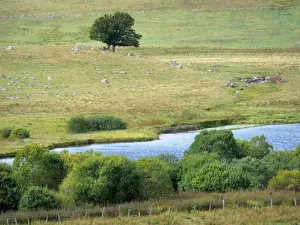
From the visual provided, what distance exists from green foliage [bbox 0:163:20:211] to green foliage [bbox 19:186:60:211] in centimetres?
155

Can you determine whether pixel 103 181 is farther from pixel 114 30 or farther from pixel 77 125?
pixel 114 30

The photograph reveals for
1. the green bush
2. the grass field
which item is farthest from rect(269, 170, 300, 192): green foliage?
the green bush

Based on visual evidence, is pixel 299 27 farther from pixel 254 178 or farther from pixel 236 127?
pixel 254 178

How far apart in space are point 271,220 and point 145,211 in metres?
7.97

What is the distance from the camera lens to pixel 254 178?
56.1m

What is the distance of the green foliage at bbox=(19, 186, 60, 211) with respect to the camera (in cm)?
4816

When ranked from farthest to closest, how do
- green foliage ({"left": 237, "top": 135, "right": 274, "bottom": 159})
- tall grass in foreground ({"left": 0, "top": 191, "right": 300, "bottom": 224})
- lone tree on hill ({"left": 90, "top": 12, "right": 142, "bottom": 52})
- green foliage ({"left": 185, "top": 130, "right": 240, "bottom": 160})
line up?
lone tree on hill ({"left": 90, "top": 12, "right": 142, "bottom": 52})
green foliage ({"left": 237, "top": 135, "right": 274, "bottom": 159})
green foliage ({"left": 185, "top": 130, "right": 240, "bottom": 160})
tall grass in foreground ({"left": 0, "top": 191, "right": 300, "bottom": 224})

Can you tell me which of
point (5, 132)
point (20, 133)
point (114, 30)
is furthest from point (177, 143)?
point (114, 30)

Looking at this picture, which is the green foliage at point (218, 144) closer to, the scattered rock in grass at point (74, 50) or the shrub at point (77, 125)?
the shrub at point (77, 125)

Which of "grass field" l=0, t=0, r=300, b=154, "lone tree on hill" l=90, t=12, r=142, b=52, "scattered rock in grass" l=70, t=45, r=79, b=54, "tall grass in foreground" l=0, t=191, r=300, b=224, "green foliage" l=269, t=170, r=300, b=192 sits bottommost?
"tall grass in foreground" l=0, t=191, r=300, b=224

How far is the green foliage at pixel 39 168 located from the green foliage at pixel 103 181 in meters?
3.09

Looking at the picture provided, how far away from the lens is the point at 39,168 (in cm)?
5612

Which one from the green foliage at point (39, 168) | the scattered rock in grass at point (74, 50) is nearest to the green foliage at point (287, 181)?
the green foliage at point (39, 168)

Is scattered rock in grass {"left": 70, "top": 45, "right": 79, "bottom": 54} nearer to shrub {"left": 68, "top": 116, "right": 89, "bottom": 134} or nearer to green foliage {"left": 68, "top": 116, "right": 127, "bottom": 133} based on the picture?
green foliage {"left": 68, "top": 116, "right": 127, "bottom": 133}
